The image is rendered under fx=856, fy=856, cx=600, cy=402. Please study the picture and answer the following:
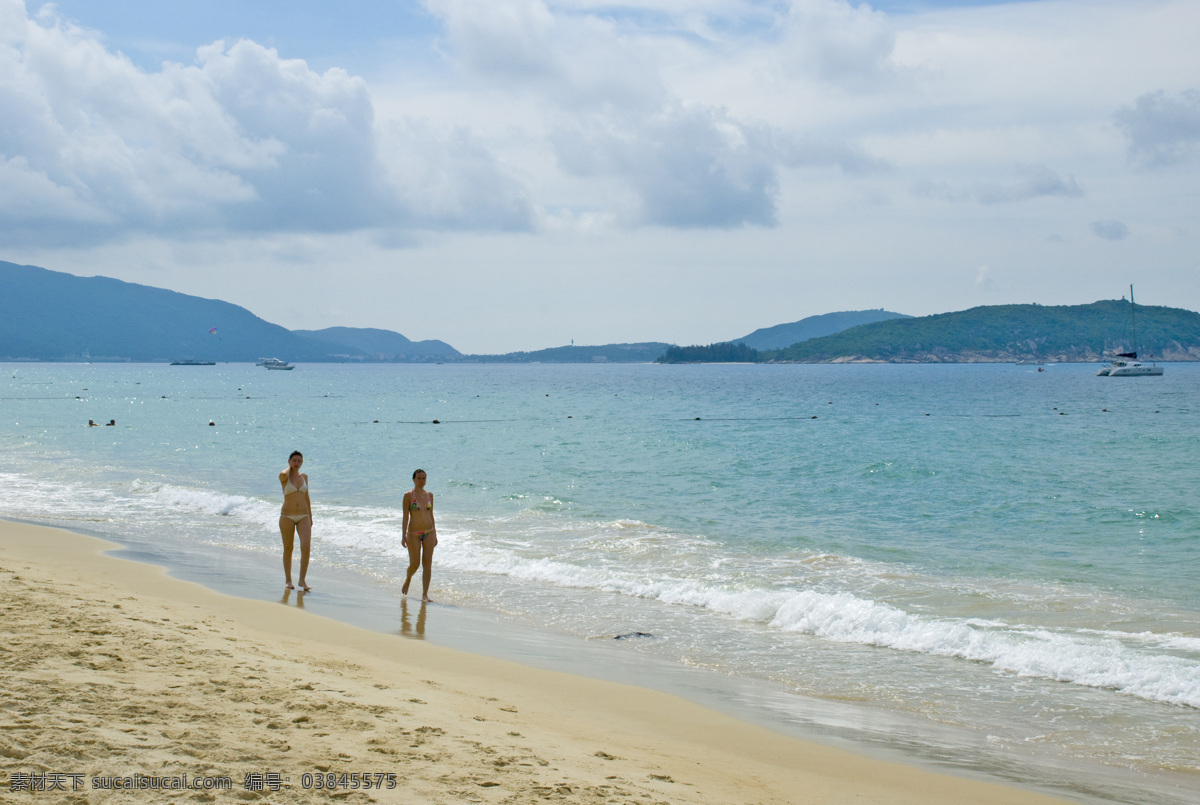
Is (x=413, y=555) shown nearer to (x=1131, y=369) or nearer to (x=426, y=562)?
(x=426, y=562)

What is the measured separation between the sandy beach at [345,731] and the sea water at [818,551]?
1.32 metres

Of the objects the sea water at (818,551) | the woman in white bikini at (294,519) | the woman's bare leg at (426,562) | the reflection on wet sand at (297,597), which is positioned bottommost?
the sea water at (818,551)

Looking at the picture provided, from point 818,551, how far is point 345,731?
13.7 meters

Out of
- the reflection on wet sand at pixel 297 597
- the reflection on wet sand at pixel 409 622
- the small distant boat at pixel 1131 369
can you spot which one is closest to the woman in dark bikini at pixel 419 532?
the reflection on wet sand at pixel 409 622

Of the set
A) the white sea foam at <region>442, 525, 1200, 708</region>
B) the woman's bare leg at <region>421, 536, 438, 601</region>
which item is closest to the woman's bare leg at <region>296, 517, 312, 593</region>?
the woman's bare leg at <region>421, 536, 438, 601</region>

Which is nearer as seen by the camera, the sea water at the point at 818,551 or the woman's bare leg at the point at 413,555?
the sea water at the point at 818,551

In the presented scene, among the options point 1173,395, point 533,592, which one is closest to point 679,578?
point 533,592

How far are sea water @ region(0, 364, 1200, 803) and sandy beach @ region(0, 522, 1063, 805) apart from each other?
132 cm

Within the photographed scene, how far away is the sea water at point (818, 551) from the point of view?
9.00 m

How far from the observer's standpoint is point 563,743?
6926mm

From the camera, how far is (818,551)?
18.3 m

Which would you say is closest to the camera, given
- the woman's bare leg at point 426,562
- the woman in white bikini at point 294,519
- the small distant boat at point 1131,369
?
the woman's bare leg at point 426,562

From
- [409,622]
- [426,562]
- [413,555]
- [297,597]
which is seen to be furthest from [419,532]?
[297,597]

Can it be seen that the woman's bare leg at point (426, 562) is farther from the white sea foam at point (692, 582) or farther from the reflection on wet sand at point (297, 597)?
the white sea foam at point (692, 582)
